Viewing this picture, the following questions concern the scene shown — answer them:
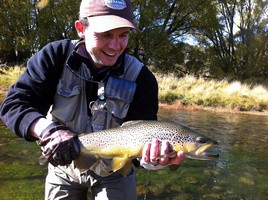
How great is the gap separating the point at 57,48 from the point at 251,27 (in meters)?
25.6

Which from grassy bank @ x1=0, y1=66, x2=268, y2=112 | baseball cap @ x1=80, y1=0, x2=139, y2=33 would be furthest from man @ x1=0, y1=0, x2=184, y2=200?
grassy bank @ x1=0, y1=66, x2=268, y2=112

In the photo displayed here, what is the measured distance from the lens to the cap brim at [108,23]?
2324 millimetres

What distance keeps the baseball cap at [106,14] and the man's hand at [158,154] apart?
0.74m

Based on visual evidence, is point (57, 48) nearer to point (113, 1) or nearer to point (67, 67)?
point (67, 67)

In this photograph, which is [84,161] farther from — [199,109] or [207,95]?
[207,95]

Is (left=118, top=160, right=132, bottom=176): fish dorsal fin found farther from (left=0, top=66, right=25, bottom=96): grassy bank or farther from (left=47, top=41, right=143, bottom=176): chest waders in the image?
(left=0, top=66, right=25, bottom=96): grassy bank

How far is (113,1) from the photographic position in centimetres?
245

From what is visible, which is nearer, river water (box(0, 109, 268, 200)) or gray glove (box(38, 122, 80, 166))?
gray glove (box(38, 122, 80, 166))

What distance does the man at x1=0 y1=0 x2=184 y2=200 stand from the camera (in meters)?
2.38

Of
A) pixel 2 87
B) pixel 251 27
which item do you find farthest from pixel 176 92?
pixel 251 27

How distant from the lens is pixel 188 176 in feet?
20.0

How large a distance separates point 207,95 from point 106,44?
46.5 feet

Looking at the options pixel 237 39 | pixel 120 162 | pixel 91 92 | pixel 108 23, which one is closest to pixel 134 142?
pixel 120 162

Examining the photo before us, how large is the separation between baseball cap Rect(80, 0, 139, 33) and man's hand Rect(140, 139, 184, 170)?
741 mm
